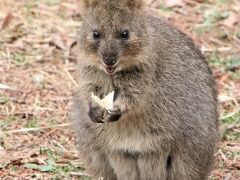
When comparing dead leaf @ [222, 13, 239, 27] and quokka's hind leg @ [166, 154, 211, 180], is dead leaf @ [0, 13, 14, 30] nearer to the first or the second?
dead leaf @ [222, 13, 239, 27]

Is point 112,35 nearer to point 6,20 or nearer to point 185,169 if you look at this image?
point 185,169

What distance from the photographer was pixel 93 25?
6348 mm

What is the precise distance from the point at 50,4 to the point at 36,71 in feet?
5.70

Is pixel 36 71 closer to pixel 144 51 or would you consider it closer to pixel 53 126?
pixel 53 126

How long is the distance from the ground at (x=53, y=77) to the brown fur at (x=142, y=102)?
58cm

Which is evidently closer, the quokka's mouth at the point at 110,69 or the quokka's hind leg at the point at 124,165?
the quokka's mouth at the point at 110,69

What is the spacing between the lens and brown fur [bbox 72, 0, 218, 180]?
634cm

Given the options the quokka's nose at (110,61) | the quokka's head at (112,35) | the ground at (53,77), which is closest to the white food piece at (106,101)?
the quokka's head at (112,35)

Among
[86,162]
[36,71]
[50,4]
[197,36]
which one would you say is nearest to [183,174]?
[86,162]

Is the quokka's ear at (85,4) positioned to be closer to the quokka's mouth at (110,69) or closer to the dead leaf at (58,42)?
the quokka's mouth at (110,69)

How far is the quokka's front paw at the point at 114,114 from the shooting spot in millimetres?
6266

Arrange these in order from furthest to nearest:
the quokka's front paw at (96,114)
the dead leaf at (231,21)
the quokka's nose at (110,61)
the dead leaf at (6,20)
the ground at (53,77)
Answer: the dead leaf at (231,21) < the dead leaf at (6,20) < the ground at (53,77) < the quokka's front paw at (96,114) < the quokka's nose at (110,61)

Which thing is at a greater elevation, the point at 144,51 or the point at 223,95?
the point at 144,51

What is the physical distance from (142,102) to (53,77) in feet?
8.88
